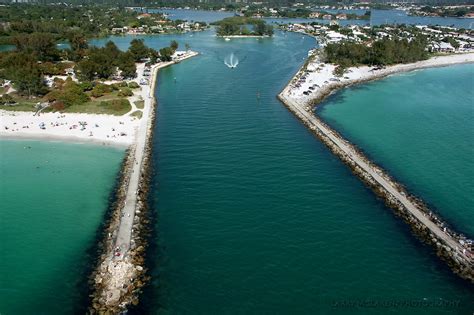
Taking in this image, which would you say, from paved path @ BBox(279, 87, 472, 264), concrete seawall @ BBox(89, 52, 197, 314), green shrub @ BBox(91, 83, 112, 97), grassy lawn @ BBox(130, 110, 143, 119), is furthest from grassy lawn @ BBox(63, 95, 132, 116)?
paved path @ BBox(279, 87, 472, 264)

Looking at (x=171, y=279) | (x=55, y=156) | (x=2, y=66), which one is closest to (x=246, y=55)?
(x=2, y=66)

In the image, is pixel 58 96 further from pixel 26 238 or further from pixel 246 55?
pixel 246 55

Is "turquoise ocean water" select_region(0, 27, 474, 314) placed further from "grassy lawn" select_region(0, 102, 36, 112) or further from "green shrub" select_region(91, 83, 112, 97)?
"green shrub" select_region(91, 83, 112, 97)

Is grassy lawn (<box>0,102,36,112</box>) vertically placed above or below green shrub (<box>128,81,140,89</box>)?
below

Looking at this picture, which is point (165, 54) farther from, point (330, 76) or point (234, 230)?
point (234, 230)

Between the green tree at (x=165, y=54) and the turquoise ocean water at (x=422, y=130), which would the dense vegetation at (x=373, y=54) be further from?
the green tree at (x=165, y=54)

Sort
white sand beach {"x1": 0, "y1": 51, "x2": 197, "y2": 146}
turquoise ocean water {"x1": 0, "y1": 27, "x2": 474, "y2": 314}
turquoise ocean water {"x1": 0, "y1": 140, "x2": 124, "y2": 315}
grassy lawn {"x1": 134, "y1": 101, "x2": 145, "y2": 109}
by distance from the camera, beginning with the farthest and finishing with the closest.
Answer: grassy lawn {"x1": 134, "y1": 101, "x2": 145, "y2": 109}, white sand beach {"x1": 0, "y1": 51, "x2": 197, "y2": 146}, turquoise ocean water {"x1": 0, "y1": 140, "x2": 124, "y2": 315}, turquoise ocean water {"x1": 0, "y1": 27, "x2": 474, "y2": 314}
